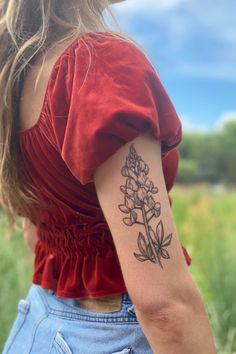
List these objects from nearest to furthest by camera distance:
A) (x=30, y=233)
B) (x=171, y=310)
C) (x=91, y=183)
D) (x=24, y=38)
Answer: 1. (x=171, y=310)
2. (x=91, y=183)
3. (x=24, y=38)
4. (x=30, y=233)

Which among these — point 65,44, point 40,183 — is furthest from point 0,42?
point 40,183

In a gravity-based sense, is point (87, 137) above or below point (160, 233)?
above

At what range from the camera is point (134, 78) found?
96cm

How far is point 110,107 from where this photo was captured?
93cm

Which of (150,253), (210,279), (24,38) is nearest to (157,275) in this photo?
(150,253)

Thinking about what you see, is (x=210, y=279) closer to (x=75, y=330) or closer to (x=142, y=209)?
(x=75, y=330)

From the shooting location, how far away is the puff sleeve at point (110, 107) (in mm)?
926

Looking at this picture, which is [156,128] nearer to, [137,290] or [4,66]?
[137,290]

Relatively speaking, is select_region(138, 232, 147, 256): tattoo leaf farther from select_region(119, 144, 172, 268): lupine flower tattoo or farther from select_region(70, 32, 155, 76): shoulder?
select_region(70, 32, 155, 76): shoulder

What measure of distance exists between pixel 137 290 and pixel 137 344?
0.53 ft

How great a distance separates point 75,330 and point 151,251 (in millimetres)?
251

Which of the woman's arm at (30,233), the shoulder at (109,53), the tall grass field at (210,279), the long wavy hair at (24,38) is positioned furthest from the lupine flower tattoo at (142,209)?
the tall grass field at (210,279)

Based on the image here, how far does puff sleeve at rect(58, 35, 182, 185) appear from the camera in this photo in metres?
0.93

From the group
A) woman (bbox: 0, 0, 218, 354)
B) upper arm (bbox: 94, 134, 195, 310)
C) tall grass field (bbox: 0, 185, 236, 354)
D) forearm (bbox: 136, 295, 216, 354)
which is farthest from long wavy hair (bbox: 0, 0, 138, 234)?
tall grass field (bbox: 0, 185, 236, 354)
